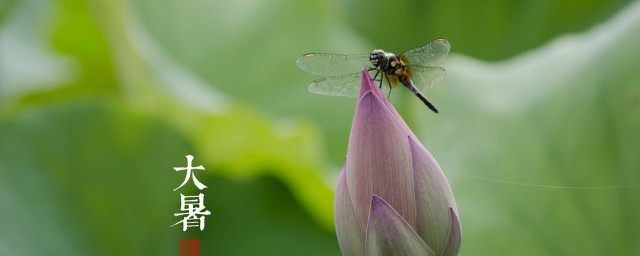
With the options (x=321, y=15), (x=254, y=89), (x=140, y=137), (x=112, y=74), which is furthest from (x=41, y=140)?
(x=321, y=15)

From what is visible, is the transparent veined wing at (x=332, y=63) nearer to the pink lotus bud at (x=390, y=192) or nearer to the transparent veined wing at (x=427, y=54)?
the transparent veined wing at (x=427, y=54)

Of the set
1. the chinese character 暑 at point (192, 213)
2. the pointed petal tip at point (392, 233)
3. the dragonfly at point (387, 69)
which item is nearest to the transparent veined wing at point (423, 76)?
the dragonfly at point (387, 69)

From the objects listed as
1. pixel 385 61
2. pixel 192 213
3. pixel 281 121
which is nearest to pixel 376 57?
pixel 385 61

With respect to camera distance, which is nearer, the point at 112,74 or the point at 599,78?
the point at 599,78

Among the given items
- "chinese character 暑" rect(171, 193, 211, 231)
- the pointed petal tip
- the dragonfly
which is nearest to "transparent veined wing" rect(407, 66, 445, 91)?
the dragonfly

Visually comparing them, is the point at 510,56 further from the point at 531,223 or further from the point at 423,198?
the point at 423,198
